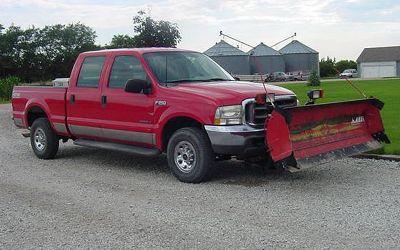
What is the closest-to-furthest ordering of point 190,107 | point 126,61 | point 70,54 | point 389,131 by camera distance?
point 190,107, point 126,61, point 389,131, point 70,54

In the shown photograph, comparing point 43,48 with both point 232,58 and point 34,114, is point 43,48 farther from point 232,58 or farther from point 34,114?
point 34,114

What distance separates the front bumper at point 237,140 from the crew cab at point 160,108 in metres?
0.01

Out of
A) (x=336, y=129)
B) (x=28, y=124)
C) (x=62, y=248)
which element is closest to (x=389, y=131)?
(x=336, y=129)

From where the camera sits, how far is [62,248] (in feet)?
17.3

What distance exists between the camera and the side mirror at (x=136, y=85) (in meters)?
8.40

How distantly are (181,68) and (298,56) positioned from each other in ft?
244

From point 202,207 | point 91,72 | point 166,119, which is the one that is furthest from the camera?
point 91,72

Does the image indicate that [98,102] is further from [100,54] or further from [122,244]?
[122,244]

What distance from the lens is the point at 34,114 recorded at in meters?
11.2

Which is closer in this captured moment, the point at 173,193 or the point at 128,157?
the point at 173,193

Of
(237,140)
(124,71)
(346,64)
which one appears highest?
(346,64)

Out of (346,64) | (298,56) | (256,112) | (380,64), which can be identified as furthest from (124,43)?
(346,64)

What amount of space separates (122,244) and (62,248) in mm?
568

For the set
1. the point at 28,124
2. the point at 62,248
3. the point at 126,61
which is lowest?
the point at 62,248
